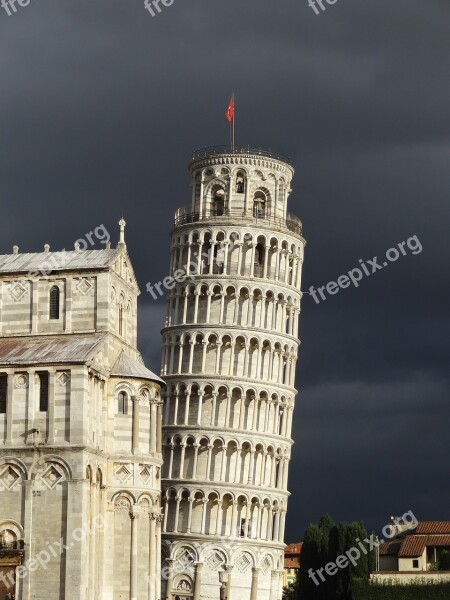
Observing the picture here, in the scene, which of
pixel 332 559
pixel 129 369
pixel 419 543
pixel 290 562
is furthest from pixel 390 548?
pixel 290 562

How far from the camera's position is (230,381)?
118 metres

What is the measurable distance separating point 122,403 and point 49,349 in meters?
5.54

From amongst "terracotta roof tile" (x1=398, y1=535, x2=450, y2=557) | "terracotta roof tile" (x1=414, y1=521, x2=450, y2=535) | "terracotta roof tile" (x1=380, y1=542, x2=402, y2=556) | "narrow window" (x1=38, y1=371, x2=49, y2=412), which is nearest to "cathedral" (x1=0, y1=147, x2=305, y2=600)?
"narrow window" (x1=38, y1=371, x2=49, y2=412)

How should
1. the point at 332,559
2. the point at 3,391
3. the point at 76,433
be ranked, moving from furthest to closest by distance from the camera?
the point at 332,559
the point at 3,391
the point at 76,433

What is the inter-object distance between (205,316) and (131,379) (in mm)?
35435

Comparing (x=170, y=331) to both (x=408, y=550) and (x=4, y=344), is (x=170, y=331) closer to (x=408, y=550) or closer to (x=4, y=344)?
(x=408, y=550)

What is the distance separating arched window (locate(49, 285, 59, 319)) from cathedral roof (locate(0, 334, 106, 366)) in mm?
1765

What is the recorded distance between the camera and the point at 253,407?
118m

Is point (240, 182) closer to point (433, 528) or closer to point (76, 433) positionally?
point (433, 528)

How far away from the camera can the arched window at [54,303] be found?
8631cm

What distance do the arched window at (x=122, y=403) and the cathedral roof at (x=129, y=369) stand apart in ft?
4.09

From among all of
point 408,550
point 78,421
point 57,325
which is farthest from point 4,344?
point 408,550

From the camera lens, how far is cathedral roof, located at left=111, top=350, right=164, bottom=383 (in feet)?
277

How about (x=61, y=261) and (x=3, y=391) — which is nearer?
(x=3, y=391)
